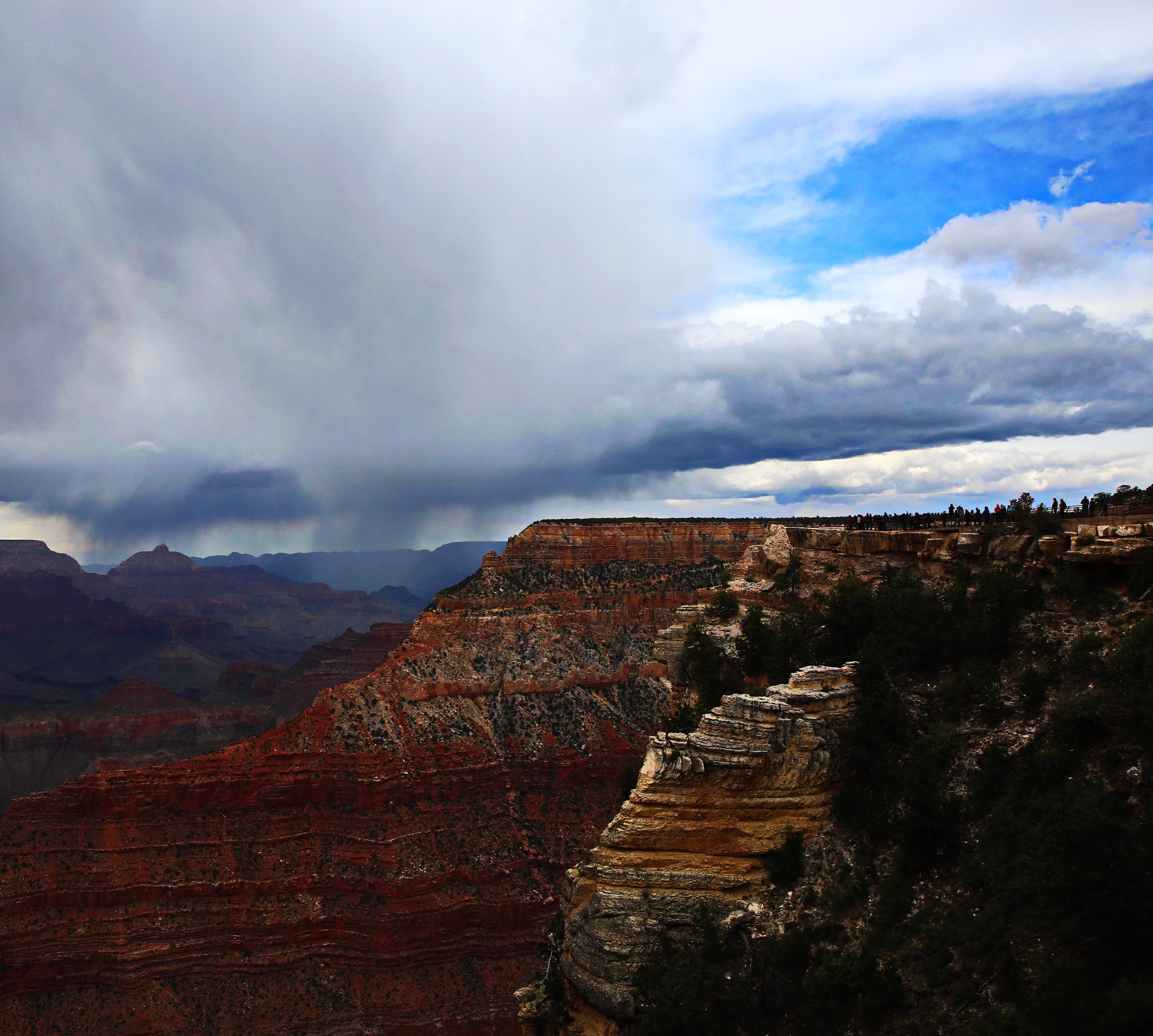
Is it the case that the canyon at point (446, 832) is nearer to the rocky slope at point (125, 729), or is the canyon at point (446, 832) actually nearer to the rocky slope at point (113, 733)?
the rocky slope at point (125, 729)

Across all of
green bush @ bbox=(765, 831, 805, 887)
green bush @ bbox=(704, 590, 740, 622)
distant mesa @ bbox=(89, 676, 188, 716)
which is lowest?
distant mesa @ bbox=(89, 676, 188, 716)

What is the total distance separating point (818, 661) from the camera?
28.7 meters

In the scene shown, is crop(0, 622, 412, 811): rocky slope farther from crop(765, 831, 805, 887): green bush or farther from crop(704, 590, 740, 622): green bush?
crop(765, 831, 805, 887): green bush

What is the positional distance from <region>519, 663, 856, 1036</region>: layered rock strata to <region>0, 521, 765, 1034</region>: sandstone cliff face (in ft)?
125

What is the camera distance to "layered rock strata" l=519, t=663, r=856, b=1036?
70.1 ft

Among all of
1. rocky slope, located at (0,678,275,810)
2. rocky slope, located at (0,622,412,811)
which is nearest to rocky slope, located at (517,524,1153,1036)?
rocky slope, located at (0,622,412,811)

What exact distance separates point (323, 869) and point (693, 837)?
1796 inches

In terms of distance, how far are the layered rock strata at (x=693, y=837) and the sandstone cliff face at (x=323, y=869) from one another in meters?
38.2

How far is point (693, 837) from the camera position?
21.9 meters

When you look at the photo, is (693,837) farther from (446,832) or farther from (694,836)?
(446,832)

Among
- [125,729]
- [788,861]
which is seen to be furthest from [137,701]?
[788,861]

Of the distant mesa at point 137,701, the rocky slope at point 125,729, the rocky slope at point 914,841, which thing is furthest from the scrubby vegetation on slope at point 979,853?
the distant mesa at point 137,701

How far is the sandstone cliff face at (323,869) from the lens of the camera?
5125 cm

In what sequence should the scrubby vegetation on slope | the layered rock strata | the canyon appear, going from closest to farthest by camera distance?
the scrubby vegetation on slope → the layered rock strata → the canyon
